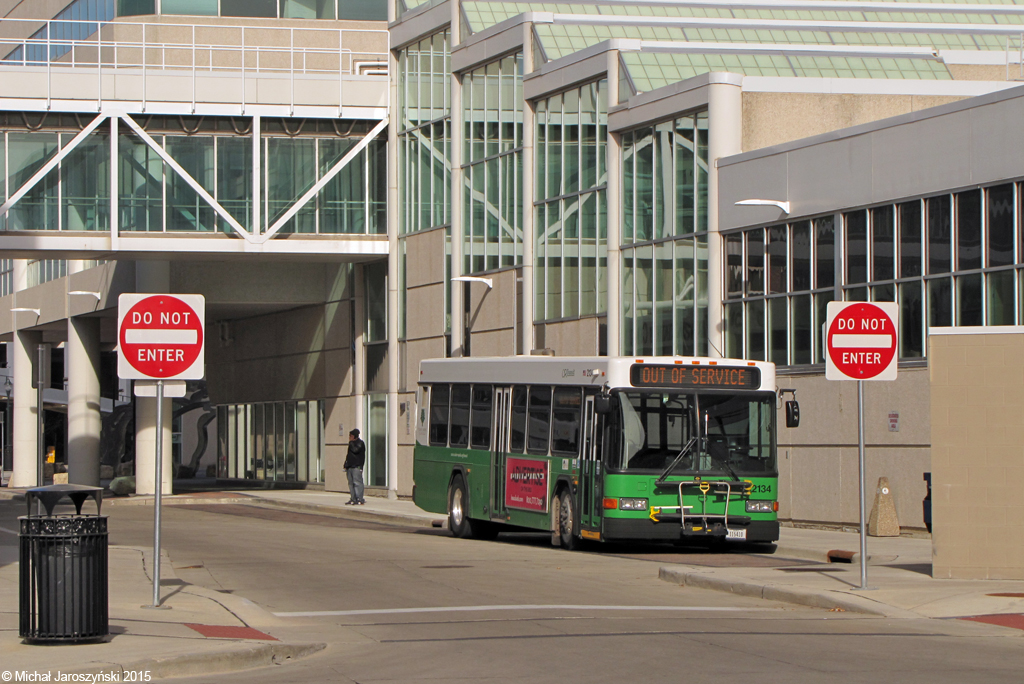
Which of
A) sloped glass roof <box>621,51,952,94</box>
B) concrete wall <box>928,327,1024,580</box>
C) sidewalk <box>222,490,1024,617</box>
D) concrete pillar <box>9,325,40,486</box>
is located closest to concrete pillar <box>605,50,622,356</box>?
sloped glass roof <box>621,51,952,94</box>

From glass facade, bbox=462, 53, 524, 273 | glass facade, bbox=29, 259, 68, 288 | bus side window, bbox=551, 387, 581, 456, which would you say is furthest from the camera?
glass facade, bbox=29, 259, 68, 288

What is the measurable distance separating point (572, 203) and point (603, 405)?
13986mm

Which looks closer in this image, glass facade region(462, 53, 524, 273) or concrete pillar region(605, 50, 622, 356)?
concrete pillar region(605, 50, 622, 356)

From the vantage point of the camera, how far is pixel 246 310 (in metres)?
49.6

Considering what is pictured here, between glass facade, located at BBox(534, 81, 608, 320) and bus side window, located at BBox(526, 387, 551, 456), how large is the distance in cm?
972

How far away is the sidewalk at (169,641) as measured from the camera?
10.1 meters

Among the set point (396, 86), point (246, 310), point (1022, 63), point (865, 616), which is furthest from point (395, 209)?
point (865, 616)

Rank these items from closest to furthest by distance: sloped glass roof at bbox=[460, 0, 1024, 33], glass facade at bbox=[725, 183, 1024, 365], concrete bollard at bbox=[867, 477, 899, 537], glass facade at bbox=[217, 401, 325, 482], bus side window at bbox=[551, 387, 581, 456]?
1. bus side window at bbox=[551, 387, 581, 456]
2. glass facade at bbox=[725, 183, 1024, 365]
3. concrete bollard at bbox=[867, 477, 899, 537]
4. sloped glass roof at bbox=[460, 0, 1024, 33]
5. glass facade at bbox=[217, 401, 325, 482]

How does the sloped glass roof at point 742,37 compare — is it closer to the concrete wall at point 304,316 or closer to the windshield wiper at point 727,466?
the concrete wall at point 304,316

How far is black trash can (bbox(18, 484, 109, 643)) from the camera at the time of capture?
35.4 feet

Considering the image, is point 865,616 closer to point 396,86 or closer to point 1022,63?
point 1022,63

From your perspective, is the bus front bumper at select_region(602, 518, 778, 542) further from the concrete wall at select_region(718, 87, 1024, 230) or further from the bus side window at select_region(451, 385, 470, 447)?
the concrete wall at select_region(718, 87, 1024, 230)

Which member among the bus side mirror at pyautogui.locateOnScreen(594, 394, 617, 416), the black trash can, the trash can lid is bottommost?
the black trash can

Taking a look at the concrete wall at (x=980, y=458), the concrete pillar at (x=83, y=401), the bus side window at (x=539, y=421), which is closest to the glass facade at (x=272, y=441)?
the concrete pillar at (x=83, y=401)
